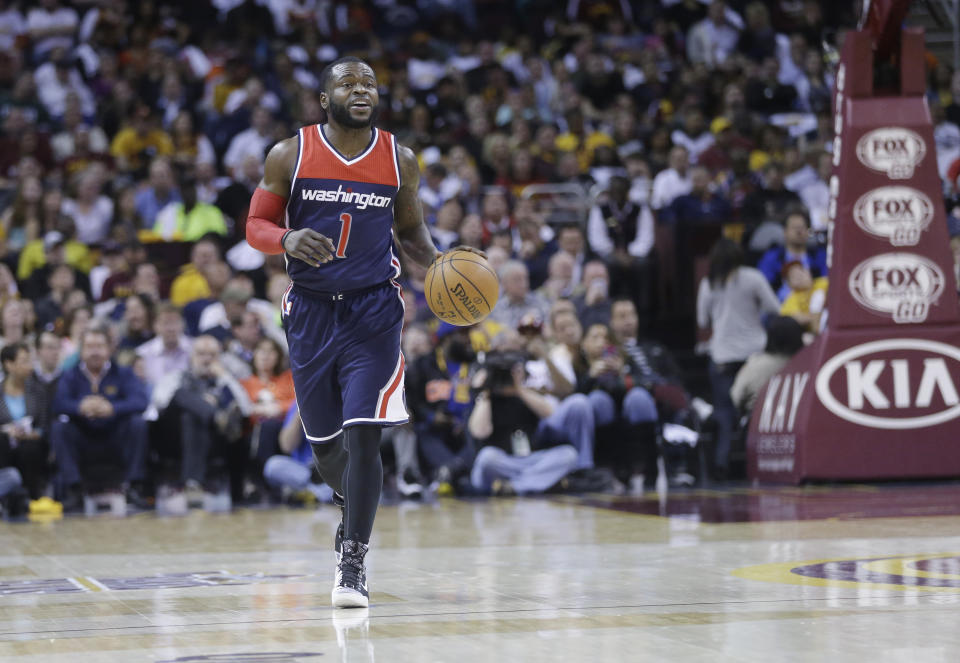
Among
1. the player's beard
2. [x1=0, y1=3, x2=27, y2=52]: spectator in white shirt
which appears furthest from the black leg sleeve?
[x1=0, y1=3, x2=27, y2=52]: spectator in white shirt

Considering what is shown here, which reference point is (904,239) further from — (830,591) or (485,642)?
(485,642)

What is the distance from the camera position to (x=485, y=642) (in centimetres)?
412

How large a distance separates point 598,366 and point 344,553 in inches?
270

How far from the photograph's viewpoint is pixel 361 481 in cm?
533

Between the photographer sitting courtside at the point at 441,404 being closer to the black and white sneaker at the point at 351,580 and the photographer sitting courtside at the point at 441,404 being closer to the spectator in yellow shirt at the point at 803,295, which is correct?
the spectator in yellow shirt at the point at 803,295

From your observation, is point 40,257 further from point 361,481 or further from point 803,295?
point 361,481

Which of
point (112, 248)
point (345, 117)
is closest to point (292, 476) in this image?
point (112, 248)

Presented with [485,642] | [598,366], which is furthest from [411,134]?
[485,642]

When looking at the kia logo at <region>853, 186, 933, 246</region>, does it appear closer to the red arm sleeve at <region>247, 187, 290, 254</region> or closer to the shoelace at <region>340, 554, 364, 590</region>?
the red arm sleeve at <region>247, 187, 290, 254</region>

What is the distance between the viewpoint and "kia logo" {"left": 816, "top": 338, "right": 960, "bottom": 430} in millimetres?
10250

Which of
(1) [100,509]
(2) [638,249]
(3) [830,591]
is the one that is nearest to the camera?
(3) [830,591]

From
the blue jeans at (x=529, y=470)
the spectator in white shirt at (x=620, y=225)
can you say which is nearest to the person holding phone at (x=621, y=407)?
the blue jeans at (x=529, y=470)

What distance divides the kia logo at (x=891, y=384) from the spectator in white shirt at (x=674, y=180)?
5.41 meters

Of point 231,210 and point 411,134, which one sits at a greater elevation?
point 411,134
